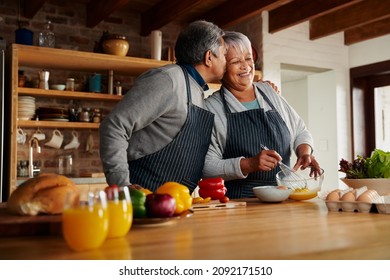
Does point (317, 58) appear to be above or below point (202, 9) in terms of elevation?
below

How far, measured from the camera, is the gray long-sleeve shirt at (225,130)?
2.11 meters

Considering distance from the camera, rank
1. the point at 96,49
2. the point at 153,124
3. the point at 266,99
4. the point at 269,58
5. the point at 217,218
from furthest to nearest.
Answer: the point at 269,58, the point at 96,49, the point at 266,99, the point at 153,124, the point at 217,218

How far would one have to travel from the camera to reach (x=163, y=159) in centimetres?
205

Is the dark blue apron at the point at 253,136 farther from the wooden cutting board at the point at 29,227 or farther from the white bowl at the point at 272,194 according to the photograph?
the wooden cutting board at the point at 29,227

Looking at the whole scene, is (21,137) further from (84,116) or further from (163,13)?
(163,13)

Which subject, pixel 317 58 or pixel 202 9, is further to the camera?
pixel 317 58

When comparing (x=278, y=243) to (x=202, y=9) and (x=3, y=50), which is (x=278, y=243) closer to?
(x=3, y=50)

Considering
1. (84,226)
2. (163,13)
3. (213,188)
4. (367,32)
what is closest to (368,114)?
(367,32)

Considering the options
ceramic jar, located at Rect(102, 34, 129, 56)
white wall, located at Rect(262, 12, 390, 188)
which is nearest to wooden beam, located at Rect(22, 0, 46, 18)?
ceramic jar, located at Rect(102, 34, 129, 56)

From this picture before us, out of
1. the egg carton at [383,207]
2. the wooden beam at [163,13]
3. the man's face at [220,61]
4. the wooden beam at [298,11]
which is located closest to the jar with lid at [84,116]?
the wooden beam at [163,13]

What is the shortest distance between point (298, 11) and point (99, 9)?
1983 mm

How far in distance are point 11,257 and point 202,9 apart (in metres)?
4.47

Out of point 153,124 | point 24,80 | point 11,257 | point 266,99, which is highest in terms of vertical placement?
point 24,80

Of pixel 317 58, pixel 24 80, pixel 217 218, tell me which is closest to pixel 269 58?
pixel 317 58
